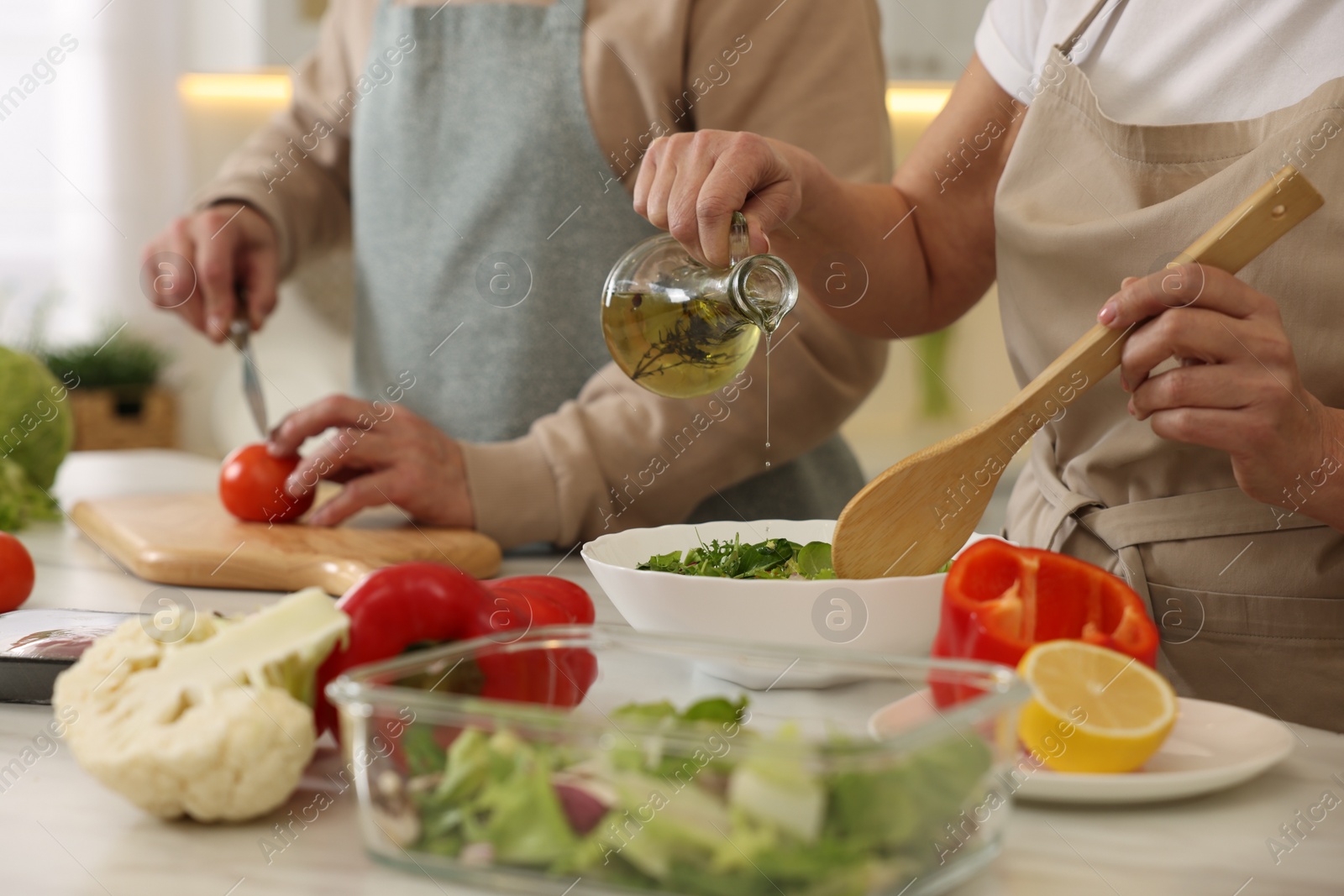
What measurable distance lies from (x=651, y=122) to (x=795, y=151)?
397 millimetres

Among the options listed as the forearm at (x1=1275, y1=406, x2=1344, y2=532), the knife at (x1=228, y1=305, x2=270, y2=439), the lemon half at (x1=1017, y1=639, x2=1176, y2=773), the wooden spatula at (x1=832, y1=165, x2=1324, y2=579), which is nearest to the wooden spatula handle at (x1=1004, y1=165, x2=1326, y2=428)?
the wooden spatula at (x1=832, y1=165, x2=1324, y2=579)

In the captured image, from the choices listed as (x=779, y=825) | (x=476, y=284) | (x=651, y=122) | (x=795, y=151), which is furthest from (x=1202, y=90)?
(x=476, y=284)

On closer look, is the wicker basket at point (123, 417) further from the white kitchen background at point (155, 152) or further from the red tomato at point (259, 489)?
the red tomato at point (259, 489)

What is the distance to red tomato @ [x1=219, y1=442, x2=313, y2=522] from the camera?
122 centimetres

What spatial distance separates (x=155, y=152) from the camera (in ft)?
10.0

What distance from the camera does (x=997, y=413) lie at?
2.51 feet

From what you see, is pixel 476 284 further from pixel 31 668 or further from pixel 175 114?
pixel 175 114

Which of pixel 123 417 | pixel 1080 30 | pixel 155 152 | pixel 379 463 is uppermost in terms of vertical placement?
pixel 1080 30

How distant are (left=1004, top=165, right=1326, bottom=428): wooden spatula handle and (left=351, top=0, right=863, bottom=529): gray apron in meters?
0.67

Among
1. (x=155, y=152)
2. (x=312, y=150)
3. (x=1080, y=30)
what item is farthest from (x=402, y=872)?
(x=155, y=152)

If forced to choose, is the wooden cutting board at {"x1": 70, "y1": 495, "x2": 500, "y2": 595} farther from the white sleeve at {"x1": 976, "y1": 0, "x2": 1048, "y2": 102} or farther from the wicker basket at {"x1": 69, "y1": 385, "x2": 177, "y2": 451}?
the wicker basket at {"x1": 69, "y1": 385, "x2": 177, "y2": 451}

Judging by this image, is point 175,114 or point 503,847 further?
point 175,114

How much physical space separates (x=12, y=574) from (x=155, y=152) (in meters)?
2.41

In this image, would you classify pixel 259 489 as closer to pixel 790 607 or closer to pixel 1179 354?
pixel 790 607
